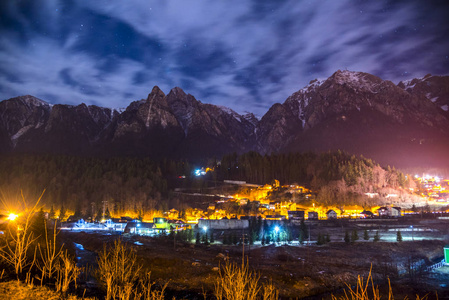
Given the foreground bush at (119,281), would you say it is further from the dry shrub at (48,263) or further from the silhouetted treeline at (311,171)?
Result: the silhouetted treeline at (311,171)

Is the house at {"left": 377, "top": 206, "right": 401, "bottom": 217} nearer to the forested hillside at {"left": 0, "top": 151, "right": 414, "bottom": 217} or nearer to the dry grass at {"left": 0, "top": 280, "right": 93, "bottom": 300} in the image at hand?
the forested hillside at {"left": 0, "top": 151, "right": 414, "bottom": 217}

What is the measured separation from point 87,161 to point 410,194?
485 feet

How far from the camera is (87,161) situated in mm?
145250

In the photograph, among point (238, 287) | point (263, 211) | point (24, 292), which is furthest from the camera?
point (263, 211)

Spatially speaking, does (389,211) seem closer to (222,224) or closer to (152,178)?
(222,224)

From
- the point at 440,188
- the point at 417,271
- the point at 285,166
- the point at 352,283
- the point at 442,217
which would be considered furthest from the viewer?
the point at 440,188

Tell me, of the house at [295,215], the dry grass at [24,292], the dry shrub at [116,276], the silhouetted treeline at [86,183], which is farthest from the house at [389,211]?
the dry grass at [24,292]

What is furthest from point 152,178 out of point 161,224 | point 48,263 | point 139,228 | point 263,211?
point 48,263

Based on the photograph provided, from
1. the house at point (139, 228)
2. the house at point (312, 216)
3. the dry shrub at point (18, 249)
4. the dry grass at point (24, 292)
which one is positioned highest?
the dry shrub at point (18, 249)

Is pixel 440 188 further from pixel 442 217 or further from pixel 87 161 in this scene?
pixel 87 161

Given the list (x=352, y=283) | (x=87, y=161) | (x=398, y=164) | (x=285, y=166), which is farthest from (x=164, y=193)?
(x=398, y=164)

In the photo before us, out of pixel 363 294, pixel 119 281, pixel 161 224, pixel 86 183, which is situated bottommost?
pixel 161 224

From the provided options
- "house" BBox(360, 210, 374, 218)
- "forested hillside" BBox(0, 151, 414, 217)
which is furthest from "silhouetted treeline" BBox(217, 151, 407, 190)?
"house" BBox(360, 210, 374, 218)

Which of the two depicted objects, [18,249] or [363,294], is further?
[18,249]
